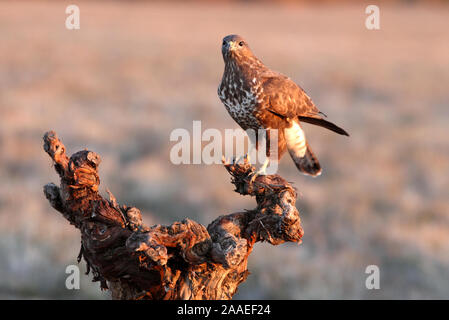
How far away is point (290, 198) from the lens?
12.1ft

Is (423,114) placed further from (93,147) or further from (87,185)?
(87,185)

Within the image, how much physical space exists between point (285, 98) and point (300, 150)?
30.5 inches

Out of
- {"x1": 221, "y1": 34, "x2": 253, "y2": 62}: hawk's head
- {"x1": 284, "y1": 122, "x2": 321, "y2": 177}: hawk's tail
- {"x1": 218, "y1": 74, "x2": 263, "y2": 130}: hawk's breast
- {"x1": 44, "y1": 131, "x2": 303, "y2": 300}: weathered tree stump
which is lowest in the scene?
{"x1": 44, "y1": 131, "x2": 303, "y2": 300}: weathered tree stump

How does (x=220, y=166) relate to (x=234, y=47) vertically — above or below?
above

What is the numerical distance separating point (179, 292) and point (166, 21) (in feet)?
122

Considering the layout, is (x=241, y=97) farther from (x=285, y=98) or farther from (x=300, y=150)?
(x=300, y=150)

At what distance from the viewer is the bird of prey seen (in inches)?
161

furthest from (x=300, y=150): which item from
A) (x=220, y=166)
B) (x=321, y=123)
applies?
(x=220, y=166)

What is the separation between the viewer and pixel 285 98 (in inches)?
172

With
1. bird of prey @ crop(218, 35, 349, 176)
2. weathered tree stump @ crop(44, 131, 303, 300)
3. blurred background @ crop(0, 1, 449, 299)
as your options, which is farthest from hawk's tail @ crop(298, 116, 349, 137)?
blurred background @ crop(0, 1, 449, 299)

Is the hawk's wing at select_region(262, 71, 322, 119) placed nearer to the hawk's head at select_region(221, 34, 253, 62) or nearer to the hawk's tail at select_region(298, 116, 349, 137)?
the hawk's tail at select_region(298, 116, 349, 137)

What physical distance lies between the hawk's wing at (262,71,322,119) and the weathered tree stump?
763mm

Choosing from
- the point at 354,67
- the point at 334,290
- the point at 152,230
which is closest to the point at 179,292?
the point at 152,230

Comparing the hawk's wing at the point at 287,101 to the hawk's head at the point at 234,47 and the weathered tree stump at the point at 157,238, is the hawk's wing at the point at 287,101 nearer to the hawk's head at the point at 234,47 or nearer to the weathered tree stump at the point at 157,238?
the hawk's head at the point at 234,47
